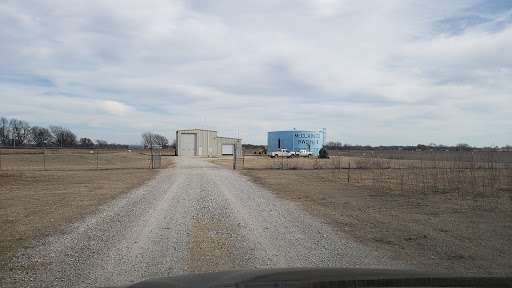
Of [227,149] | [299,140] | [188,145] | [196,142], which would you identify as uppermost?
[299,140]

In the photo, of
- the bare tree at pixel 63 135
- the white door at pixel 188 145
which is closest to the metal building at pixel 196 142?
the white door at pixel 188 145

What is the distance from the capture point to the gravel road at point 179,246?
15.6 feet

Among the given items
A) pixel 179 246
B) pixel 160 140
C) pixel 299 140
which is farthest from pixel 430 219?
pixel 160 140

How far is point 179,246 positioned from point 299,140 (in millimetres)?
62797

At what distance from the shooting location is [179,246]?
19.9ft

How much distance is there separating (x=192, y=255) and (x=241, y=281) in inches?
107

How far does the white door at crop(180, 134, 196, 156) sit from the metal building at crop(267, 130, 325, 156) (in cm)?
1890

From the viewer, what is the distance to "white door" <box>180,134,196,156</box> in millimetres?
60094

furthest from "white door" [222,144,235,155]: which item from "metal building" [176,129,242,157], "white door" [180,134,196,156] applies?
"white door" [180,134,196,156]

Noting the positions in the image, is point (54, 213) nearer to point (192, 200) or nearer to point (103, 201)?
point (103, 201)

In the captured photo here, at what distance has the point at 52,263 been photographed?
16.7ft

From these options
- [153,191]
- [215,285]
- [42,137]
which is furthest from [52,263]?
[42,137]

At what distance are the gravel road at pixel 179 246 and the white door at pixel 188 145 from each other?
51.1 meters

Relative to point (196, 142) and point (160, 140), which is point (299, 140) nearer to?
point (196, 142)
